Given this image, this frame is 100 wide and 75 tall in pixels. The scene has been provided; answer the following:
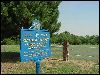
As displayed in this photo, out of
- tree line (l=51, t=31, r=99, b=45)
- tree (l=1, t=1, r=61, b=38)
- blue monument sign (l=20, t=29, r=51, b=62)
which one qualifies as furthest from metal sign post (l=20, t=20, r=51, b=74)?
tree line (l=51, t=31, r=99, b=45)

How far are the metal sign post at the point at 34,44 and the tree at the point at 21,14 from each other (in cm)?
655

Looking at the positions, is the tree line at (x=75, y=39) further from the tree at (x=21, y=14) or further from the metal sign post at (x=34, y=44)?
the metal sign post at (x=34, y=44)

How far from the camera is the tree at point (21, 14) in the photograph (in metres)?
16.0

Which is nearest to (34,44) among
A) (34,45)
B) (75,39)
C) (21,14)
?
(34,45)

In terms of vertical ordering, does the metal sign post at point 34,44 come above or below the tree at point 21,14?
below

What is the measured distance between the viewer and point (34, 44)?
8938 millimetres

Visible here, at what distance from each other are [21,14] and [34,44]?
7.20 metres

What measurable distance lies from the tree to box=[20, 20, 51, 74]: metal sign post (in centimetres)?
655

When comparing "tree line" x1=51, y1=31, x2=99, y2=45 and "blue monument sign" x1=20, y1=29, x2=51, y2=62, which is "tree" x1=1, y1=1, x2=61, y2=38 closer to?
"blue monument sign" x1=20, y1=29, x2=51, y2=62

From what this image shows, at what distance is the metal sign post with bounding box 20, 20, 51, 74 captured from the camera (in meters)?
8.68

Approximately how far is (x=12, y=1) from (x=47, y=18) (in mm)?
2134

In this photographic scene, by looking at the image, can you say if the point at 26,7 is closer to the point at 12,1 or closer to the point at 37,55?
the point at 12,1

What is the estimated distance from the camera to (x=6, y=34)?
1759 centimetres

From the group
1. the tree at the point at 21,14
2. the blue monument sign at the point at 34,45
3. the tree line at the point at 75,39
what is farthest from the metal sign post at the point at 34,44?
the tree line at the point at 75,39
